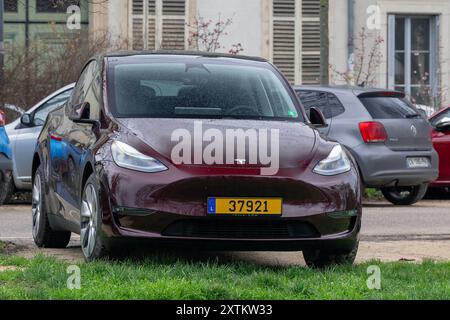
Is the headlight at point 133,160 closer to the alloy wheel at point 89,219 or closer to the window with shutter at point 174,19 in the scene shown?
the alloy wheel at point 89,219

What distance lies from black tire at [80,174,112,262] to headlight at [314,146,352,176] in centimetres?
151

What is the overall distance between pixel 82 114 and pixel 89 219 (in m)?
0.90

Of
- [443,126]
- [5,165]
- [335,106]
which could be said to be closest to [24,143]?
[335,106]

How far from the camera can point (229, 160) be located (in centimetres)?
894

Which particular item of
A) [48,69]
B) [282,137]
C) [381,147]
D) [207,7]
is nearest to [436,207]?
[381,147]

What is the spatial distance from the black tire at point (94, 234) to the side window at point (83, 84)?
4.45 ft

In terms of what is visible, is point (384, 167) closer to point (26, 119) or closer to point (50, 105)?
point (50, 105)

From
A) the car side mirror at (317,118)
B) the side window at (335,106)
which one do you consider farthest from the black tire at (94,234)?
the side window at (335,106)

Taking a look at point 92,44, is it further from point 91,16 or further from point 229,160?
point 229,160

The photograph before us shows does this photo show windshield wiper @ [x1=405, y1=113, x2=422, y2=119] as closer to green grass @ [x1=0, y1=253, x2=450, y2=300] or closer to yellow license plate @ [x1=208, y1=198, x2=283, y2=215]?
green grass @ [x1=0, y1=253, x2=450, y2=300]

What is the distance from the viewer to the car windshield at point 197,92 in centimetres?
977

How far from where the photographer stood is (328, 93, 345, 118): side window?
16.6 m

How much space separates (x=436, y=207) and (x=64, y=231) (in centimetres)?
740

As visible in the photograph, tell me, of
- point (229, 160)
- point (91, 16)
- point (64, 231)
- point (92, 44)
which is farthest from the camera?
point (91, 16)
